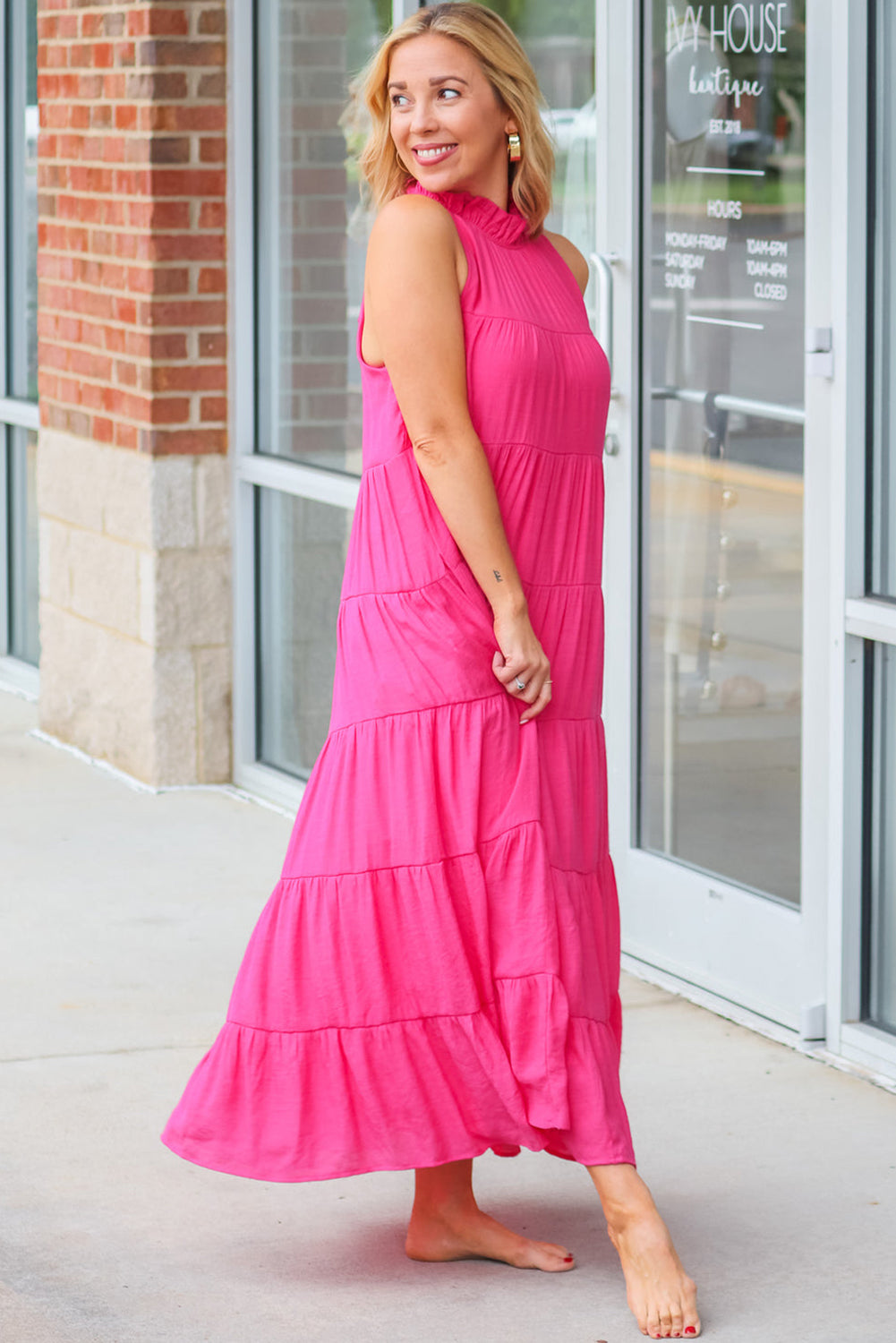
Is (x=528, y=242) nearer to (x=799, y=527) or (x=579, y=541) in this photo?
(x=579, y=541)

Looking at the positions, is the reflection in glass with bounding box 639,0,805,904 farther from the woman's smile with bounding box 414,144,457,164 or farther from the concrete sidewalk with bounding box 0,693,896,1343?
the woman's smile with bounding box 414,144,457,164

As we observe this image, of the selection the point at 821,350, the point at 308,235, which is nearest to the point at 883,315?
the point at 821,350

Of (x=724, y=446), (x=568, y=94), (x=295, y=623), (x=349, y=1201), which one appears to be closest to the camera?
(x=349, y=1201)

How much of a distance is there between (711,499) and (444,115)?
1.89m

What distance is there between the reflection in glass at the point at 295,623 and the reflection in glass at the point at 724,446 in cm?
164

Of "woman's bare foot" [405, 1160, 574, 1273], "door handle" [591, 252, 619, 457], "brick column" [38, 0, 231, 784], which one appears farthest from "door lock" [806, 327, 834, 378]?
"brick column" [38, 0, 231, 784]

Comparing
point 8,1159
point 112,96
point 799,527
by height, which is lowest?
point 8,1159

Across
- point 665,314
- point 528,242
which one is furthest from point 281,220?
point 528,242

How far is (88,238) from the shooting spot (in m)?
6.91

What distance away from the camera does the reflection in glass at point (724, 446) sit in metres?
4.61

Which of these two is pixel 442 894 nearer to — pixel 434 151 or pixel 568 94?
pixel 434 151

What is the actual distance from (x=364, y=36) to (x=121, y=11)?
82 centimetres

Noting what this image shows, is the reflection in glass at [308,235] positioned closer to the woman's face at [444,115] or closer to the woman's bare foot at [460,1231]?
the woman's face at [444,115]

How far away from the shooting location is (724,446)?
489cm
